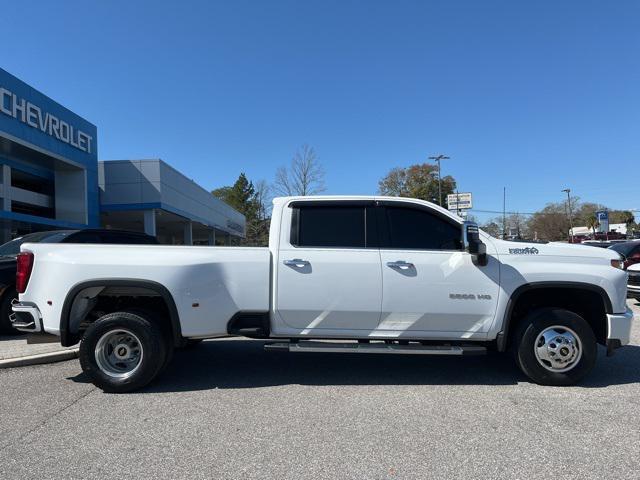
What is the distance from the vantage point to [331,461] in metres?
3.33

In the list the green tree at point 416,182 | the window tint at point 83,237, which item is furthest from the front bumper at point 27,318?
the green tree at point 416,182

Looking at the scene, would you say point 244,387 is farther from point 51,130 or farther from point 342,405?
point 51,130

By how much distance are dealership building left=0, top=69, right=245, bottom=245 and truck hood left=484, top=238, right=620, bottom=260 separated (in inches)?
775

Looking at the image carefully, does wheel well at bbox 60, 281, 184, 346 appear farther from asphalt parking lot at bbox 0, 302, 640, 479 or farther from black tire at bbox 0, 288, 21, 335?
black tire at bbox 0, 288, 21, 335

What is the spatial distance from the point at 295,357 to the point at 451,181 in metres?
67.0

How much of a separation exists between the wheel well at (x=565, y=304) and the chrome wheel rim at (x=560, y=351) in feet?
1.07

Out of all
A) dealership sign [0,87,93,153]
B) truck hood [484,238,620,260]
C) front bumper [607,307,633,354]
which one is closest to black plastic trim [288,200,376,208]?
truck hood [484,238,620,260]

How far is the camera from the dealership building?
63.5 ft

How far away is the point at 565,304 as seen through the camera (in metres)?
5.38

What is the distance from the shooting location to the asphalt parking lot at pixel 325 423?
3.27m

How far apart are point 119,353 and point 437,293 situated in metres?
3.45

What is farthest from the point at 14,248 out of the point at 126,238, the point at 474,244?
the point at 474,244

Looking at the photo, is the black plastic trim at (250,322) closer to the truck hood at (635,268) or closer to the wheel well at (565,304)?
the wheel well at (565,304)

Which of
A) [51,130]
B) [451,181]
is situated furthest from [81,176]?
[451,181]
